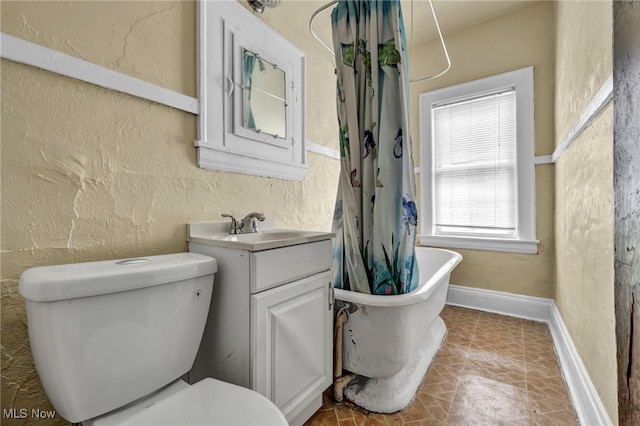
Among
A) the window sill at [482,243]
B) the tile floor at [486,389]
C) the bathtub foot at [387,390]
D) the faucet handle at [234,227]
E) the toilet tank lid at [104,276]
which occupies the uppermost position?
the faucet handle at [234,227]

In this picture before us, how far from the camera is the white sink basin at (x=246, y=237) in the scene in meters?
1.08

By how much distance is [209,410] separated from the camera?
82 cm

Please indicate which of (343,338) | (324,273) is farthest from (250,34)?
(343,338)

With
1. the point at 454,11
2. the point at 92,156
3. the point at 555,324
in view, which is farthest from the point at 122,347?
the point at 454,11

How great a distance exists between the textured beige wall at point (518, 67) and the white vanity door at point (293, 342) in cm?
201

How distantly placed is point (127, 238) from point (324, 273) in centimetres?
86

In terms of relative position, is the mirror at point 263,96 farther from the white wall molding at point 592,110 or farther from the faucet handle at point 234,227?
the white wall molding at point 592,110

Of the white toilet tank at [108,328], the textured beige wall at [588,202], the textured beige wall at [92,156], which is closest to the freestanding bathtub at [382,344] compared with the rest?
the textured beige wall at [588,202]

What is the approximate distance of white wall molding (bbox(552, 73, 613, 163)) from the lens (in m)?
1.07

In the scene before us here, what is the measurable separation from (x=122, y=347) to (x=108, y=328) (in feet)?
0.24

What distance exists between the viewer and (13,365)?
35.6 inches

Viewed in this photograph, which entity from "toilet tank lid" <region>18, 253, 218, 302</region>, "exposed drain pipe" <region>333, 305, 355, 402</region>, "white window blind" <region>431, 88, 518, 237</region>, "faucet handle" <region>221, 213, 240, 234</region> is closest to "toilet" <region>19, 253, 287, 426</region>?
"toilet tank lid" <region>18, 253, 218, 302</region>

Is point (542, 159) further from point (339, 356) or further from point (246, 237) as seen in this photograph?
point (246, 237)

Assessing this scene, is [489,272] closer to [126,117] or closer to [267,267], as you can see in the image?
[267,267]
